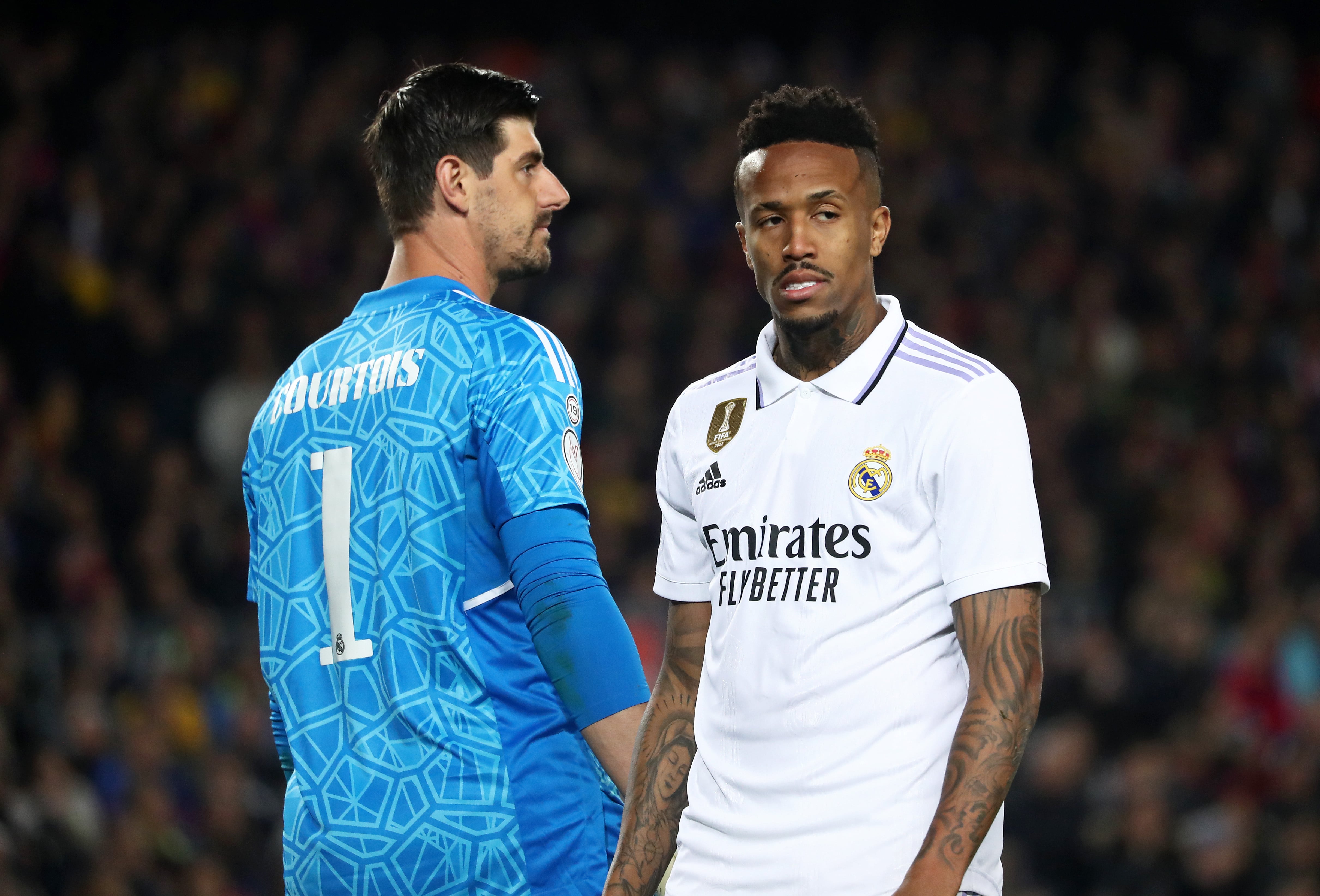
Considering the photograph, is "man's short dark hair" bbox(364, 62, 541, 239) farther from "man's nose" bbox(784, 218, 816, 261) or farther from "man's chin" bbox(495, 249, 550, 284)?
"man's nose" bbox(784, 218, 816, 261)

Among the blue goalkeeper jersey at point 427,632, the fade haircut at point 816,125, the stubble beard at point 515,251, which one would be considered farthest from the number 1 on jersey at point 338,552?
the fade haircut at point 816,125

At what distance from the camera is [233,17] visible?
12.3 m

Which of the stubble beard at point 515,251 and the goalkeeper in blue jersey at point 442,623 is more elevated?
the stubble beard at point 515,251

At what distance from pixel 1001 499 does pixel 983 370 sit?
0.25m

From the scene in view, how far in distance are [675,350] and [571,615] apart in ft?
24.0

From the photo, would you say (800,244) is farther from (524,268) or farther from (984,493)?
(524,268)

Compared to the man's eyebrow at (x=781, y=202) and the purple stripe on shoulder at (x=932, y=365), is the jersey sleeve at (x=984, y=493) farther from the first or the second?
the man's eyebrow at (x=781, y=202)

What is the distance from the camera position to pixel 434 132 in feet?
9.75

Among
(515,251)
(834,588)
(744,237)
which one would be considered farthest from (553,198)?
(834,588)

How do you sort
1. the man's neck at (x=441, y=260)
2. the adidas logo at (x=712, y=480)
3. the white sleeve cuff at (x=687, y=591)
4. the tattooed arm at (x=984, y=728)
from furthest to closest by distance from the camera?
the man's neck at (x=441, y=260)
the white sleeve cuff at (x=687, y=591)
the adidas logo at (x=712, y=480)
the tattooed arm at (x=984, y=728)

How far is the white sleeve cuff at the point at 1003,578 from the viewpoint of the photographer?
2.30 m

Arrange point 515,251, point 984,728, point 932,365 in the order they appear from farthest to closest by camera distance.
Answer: point 515,251 → point 932,365 → point 984,728

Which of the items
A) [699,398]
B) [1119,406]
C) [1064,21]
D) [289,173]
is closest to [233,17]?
[289,173]

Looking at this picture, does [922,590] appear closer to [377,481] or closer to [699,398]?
[699,398]
